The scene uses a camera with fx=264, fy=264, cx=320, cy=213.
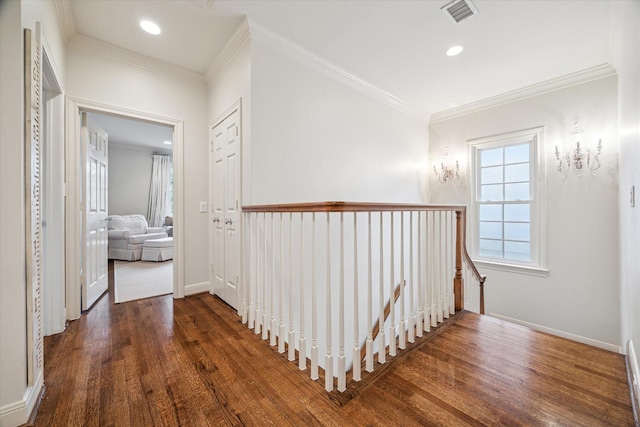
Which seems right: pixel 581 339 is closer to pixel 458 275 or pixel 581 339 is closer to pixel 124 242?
pixel 458 275

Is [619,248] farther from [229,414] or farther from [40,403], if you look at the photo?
[40,403]

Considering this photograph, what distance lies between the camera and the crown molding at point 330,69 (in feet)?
8.01

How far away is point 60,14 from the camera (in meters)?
2.11

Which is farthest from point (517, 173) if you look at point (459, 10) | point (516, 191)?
point (459, 10)

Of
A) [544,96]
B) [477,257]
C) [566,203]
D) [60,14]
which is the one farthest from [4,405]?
[544,96]

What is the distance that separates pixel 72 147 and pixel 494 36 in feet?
13.6

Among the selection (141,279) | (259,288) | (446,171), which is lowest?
(141,279)

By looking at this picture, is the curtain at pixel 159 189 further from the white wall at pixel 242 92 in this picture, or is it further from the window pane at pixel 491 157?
the window pane at pixel 491 157

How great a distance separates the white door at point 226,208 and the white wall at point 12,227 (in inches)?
56.1

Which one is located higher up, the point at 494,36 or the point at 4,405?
the point at 494,36

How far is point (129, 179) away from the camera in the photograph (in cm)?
694

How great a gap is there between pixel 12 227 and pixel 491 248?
4.94 meters

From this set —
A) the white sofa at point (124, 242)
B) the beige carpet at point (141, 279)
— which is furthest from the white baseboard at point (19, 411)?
the white sofa at point (124, 242)

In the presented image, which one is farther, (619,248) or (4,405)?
(619,248)
